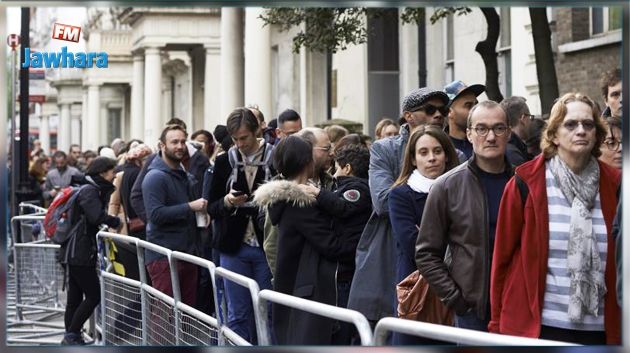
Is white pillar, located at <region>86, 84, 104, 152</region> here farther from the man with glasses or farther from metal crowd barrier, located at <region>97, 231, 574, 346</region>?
the man with glasses

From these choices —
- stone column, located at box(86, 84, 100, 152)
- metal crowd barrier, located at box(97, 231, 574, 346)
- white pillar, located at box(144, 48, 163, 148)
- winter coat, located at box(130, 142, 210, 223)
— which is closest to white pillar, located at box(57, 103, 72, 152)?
stone column, located at box(86, 84, 100, 152)

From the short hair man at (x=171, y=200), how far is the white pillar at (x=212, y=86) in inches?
1110

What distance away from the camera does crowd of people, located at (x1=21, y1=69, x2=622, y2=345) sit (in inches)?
232

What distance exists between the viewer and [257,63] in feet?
100

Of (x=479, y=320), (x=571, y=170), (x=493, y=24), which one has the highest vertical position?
(x=493, y=24)

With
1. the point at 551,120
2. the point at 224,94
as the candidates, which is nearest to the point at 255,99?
the point at 224,94

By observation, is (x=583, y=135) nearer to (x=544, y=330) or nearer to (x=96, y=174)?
(x=544, y=330)

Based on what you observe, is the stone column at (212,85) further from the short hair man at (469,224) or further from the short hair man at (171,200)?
the short hair man at (469,224)

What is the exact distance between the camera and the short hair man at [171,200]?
10.9 meters

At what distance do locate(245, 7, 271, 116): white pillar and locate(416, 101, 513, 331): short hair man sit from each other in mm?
23402

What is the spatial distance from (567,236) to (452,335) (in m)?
1.81

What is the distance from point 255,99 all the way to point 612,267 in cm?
2429

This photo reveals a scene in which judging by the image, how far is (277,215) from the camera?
8.12 meters

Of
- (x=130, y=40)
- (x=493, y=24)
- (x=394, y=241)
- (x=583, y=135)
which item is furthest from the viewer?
(x=130, y=40)
